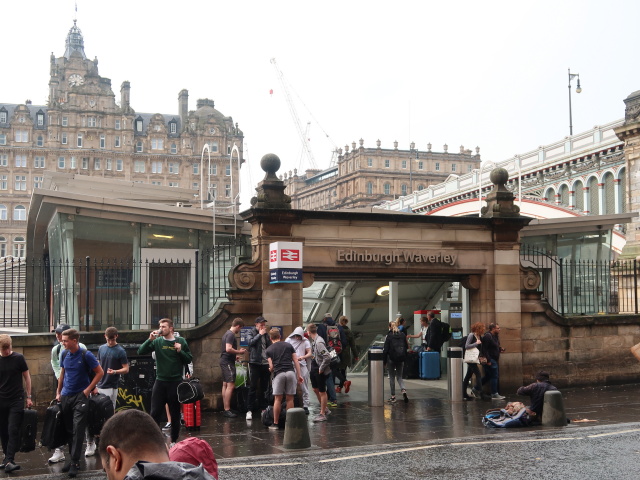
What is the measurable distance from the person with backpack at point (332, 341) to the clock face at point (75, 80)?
112995 mm

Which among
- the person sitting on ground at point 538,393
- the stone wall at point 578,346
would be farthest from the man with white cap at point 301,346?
the stone wall at point 578,346

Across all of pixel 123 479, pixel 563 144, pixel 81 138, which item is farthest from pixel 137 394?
pixel 81 138

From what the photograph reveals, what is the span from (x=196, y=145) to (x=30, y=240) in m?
97.5

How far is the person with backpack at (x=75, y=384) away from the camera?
10.0 m

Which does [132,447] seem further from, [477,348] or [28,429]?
[477,348]

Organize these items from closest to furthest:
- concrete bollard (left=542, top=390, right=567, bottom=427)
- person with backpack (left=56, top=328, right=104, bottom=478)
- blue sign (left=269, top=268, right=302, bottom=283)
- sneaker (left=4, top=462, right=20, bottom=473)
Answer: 1. sneaker (left=4, top=462, right=20, bottom=473)
2. person with backpack (left=56, top=328, right=104, bottom=478)
3. concrete bollard (left=542, top=390, right=567, bottom=427)
4. blue sign (left=269, top=268, right=302, bottom=283)

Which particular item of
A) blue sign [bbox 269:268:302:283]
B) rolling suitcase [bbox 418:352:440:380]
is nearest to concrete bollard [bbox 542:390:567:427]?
blue sign [bbox 269:268:302:283]

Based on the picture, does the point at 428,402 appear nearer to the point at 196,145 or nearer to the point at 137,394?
the point at 137,394

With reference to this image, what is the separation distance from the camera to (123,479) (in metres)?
3.13

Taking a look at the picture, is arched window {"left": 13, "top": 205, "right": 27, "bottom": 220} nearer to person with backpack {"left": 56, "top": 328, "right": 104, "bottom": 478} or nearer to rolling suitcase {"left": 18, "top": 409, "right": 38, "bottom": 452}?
person with backpack {"left": 56, "top": 328, "right": 104, "bottom": 478}

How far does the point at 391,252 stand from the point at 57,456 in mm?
8727

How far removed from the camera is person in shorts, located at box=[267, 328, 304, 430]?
12.8 metres

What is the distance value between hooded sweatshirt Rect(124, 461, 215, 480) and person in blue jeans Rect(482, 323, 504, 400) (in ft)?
44.6

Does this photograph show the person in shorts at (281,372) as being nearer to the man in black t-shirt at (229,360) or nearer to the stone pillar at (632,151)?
the man in black t-shirt at (229,360)
